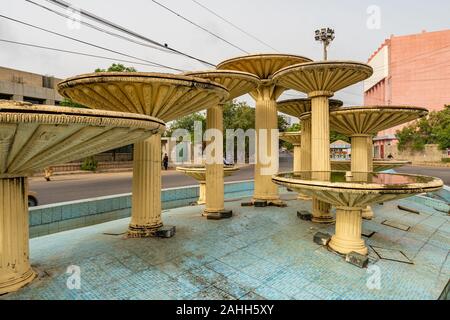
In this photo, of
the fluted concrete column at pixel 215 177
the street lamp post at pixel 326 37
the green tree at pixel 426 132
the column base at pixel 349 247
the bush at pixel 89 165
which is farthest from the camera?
the green tree at pixel 426 132

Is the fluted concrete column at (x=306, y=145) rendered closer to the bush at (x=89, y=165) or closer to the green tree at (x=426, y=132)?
the bush at (x=89, y=165)

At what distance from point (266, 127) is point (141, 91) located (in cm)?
549

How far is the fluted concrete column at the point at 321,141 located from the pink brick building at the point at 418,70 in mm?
50579

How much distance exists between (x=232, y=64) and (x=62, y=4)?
5223mm

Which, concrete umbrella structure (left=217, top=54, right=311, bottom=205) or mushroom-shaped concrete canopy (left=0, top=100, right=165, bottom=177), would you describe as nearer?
mushroom-shaped concrete canopy (left=0, top=100, right=165, bottom=177)

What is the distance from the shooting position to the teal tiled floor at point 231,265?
413cm

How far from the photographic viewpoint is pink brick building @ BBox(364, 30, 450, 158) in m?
46.5

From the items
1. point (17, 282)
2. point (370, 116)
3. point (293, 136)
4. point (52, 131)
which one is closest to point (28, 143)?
point (52, 131)

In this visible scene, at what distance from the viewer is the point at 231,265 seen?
504cm

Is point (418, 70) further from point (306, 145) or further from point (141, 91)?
point (141, 91)

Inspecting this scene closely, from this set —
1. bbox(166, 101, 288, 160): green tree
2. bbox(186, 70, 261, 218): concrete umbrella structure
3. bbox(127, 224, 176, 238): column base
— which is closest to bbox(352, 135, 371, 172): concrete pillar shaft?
bbox(186, 70, 261, 218): concrete umbrella structure

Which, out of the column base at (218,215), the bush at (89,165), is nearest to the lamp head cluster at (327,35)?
the column base at (218,215)

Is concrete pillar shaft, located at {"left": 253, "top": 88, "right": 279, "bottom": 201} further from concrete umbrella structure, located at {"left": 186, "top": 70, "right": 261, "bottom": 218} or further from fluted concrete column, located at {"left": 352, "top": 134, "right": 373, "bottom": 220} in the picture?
fluted concrete column, located at {"left": 352, "top": 134, "right": 373, "bottom": 220}

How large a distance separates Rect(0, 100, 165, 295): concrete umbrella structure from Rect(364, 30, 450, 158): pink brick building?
56842 millimetres
